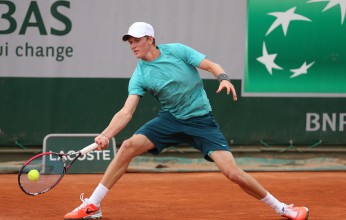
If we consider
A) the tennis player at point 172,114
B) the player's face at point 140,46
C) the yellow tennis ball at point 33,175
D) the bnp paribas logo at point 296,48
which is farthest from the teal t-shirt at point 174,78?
the bnp paribas logo at point 296,48

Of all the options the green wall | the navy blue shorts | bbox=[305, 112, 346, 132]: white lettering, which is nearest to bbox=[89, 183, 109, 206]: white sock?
the navy blue shorts

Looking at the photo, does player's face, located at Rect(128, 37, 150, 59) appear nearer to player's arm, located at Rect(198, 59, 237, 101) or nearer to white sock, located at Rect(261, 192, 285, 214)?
player's arm, located at Rect(198, 59, 237, 101)

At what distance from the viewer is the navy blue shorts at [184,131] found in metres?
6.02

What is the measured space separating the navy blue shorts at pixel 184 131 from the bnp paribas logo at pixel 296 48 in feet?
10.4

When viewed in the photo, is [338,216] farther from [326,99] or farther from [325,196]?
[326,99]

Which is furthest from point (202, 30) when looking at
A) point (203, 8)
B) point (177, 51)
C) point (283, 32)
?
point (177, 51)

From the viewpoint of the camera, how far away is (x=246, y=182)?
5875mm

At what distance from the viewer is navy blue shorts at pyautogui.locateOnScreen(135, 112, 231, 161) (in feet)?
19.7

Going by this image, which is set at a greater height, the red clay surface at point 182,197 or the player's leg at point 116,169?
the player's leg at point 116,169

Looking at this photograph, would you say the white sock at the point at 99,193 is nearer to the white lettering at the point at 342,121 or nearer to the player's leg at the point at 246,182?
the player's leg at the point at 246,182

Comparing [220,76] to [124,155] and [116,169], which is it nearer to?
[124,155]

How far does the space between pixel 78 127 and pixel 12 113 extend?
Answer: 697mm

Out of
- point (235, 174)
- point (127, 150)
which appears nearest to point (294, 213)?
point (235, 174)

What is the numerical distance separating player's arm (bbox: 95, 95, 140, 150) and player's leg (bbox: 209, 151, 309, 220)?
652 mm
